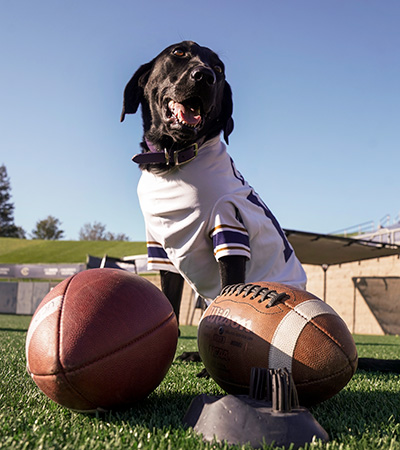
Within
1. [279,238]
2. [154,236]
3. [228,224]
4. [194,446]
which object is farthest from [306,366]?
[154,236]

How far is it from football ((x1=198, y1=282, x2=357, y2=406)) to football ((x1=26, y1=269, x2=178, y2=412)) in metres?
0.25

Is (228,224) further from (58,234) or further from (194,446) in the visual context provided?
(58,234)

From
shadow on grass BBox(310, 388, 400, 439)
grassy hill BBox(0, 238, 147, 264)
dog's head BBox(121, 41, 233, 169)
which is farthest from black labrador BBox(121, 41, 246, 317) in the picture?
grassy hill BBox(0, 238, 147, 264)

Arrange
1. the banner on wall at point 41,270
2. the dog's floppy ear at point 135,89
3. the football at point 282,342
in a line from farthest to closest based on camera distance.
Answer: the banner on wall at point 41,270, the dog's floppy ear at point 135,89, the football at point 282,342

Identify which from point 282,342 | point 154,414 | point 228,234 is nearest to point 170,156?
point 228,234

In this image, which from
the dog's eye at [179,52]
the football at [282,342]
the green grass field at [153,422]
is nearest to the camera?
the green grass field at [153,422]

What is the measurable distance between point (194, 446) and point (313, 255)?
12.7 metres

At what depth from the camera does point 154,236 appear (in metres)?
3.18

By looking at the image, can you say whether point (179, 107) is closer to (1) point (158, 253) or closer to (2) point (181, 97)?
(2) point (181, 97)

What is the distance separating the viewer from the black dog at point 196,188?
2762mm

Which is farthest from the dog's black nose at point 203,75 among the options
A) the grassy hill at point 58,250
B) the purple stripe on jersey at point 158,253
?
the grassy hill at point 58,250

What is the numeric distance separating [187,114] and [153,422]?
77.8 inches

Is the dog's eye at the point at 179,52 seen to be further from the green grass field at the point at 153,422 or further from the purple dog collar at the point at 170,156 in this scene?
the green grass field at the point at 153,422

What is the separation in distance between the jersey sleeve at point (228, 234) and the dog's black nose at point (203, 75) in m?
0.78
